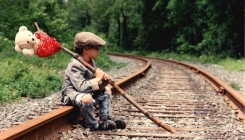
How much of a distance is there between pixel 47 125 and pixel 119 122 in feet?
2.83

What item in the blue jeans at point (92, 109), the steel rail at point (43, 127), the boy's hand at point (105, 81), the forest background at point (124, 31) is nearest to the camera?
the steel rail at point (43, 127)

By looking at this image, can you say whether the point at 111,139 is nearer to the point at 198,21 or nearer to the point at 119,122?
the point at 119,122

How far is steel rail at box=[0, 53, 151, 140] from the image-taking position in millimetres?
2846

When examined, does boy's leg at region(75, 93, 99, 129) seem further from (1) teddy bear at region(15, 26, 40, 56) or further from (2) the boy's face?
(1) teddy bear at region(15, 26, 40, 56)

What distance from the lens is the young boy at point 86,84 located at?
3838 millimetres

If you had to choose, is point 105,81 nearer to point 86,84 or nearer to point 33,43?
point 86,84

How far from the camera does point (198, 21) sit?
26.8 m

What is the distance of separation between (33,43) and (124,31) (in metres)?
38.3

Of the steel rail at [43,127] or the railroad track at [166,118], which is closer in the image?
the steel rail at [43,127]

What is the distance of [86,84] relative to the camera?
3.82 metres

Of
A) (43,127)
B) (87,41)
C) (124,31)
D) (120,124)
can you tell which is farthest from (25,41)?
(124,31)

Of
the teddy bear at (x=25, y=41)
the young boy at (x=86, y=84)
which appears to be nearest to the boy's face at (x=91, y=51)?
the young boy at (x=86, y=84)

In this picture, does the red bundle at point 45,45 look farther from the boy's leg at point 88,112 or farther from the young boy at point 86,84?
the boy's leg at point 88,112

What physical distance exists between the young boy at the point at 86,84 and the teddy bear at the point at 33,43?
0.30 metres
